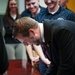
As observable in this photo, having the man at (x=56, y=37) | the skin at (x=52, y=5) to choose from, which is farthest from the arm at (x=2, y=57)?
the skin at (x=52, y=5)

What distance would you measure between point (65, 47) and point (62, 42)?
38 mm

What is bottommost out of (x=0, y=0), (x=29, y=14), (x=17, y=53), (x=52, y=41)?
(x=17, y=53)

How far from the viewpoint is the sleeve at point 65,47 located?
1.46 meters

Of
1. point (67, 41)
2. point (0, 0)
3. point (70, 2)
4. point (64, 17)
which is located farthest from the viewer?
point (0, 0)

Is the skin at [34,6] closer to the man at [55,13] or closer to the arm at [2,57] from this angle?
the man at [55,13]

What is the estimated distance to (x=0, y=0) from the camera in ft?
16.7

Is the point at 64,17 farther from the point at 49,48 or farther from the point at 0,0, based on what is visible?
the point at 0,0

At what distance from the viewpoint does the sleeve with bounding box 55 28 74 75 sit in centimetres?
146

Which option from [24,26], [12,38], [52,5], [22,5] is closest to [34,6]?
[52,5]

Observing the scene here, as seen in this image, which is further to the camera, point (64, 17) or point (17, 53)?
point (17, 53)

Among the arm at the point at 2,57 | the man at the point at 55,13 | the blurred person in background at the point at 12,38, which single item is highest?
the man at the point at 55,13

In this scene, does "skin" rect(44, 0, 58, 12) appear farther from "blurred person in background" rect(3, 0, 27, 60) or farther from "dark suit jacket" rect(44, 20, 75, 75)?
"blurred person in background" rect(3, 0, 27, 60)

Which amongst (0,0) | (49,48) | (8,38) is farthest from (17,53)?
(0,0)

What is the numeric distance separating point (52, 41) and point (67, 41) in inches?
4.2
